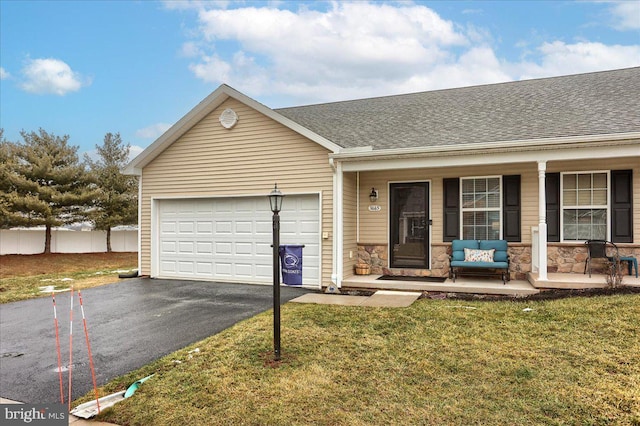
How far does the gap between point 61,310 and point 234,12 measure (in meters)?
10.8

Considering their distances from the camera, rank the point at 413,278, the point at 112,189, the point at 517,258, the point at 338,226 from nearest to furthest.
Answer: the point at 517,258 → the point at 338,226 → the point at 413,278 → the point at 112,189

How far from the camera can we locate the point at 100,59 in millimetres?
16969

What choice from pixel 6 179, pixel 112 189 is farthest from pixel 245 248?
pixel 112 189

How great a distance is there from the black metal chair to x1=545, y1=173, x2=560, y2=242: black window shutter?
1.93ft

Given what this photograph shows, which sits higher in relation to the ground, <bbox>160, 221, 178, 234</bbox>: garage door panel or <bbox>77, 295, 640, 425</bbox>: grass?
<bbox>160, 221, 178, 234</bbox>: garage door panel

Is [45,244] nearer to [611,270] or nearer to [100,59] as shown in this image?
[100,59]

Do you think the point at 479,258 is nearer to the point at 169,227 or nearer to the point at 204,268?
the point at 204,268

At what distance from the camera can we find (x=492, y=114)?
9.45 m

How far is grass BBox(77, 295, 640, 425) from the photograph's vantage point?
3.15m

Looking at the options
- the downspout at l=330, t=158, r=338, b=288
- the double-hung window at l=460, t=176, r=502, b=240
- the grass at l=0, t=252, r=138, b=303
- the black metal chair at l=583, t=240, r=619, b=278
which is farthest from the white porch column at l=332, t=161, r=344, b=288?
the grass at l=0, t=252, r=138, b=303

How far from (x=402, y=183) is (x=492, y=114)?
280 centimetres

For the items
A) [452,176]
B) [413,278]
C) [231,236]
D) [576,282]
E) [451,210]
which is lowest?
[413,278]

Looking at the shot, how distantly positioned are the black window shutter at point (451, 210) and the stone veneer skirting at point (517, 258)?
0.81 feet

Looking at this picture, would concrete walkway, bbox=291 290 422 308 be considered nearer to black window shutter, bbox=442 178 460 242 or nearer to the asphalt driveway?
the asphalt driveway
